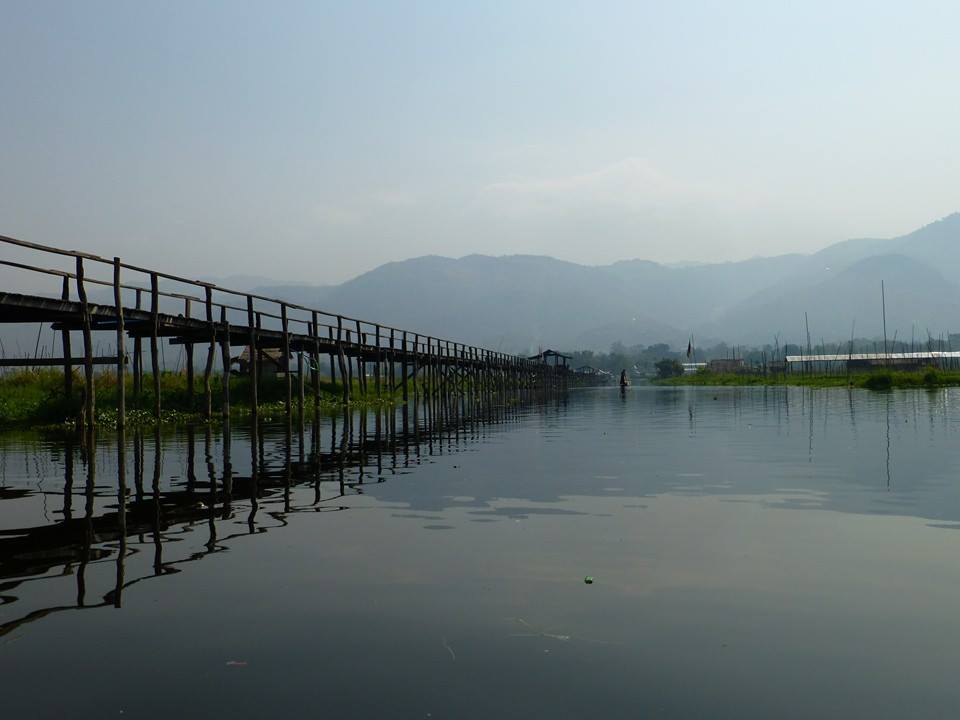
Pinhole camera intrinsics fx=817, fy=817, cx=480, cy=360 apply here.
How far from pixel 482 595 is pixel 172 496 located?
687cm

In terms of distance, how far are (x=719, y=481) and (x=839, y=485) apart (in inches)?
68.9

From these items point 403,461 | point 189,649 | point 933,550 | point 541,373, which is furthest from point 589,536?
point 541,373

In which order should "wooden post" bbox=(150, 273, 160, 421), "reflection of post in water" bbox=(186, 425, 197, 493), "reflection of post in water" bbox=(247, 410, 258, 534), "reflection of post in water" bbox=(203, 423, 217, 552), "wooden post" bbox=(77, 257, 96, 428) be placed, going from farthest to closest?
"wooden post" bbox=(150, 273, 160, 421) → "wooden post" bbox=(77, 257, 96, 428) → "reflection of post in water" bbox=(186, 425, 197, 493) → "reflection of post in water" bbox=(247, 410, 258, 534) → "reflection of post in water" bbox=(203, 423, 217, 552)

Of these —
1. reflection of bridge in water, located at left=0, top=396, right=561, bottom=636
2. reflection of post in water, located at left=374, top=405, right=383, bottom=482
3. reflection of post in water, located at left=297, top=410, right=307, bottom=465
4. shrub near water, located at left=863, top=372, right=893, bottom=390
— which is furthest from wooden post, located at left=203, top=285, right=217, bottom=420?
shrub near water, located at left=863, top=372, right=893, bottom=390

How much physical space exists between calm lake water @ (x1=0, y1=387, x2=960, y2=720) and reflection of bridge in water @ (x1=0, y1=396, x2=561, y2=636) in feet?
0.20

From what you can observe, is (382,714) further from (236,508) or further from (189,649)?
(236,508)

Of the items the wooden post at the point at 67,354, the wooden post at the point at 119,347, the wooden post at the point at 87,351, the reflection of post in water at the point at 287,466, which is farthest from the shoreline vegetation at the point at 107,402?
the reflection of post in water at the point at 287,466

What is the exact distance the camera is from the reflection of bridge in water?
7.25 metres

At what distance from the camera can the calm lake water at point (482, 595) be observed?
4461mm

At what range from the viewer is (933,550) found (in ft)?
25.5

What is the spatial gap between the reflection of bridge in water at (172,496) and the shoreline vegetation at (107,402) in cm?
408

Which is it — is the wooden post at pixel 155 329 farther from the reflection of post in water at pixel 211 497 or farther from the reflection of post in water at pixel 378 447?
the reflection of post in water at pixel 378 447

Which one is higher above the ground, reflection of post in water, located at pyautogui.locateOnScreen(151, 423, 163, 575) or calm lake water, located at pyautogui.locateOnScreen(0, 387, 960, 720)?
reflection of post in water, located at pyautogui.locateOnScreen(151, 423, 163, 575)

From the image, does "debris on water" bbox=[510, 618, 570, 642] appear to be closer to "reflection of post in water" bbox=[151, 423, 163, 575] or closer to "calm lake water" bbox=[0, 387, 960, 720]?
"calm lake water" bbox=[0, 387, 960, 720]
